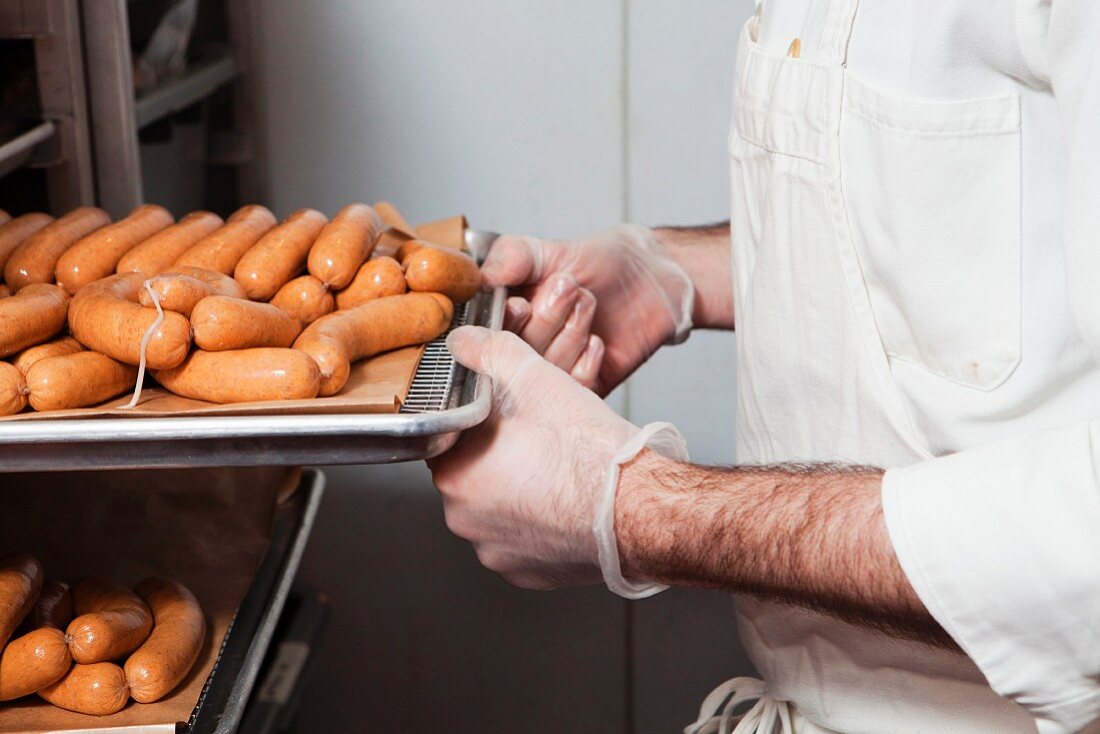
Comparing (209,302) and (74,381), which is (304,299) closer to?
(209,302)

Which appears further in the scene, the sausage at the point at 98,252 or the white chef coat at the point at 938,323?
the sausage at the point at 98,252

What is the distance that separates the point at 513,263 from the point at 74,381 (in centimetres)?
69

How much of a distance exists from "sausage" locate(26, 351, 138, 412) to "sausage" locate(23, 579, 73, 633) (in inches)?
11.7

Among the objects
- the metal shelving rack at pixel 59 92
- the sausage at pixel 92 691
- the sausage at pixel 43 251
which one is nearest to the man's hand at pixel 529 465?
the sausage at pixel 92 691

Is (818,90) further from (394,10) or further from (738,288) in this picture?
(394,10)

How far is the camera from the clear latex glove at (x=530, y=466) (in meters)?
1.10

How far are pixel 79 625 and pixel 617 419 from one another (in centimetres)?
58

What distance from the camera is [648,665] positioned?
2.71 m

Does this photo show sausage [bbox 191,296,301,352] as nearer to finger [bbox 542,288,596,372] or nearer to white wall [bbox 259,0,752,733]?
finger [bbox 542,288,596,372]

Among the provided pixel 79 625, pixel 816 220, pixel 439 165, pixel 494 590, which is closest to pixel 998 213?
pixel 816 220

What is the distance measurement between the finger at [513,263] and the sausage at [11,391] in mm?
684

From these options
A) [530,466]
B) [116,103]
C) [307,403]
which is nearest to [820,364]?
[530,466]

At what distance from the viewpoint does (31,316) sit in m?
1.08

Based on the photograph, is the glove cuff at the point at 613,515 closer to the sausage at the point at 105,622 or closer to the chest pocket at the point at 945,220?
the chest pocket at the point at 945,220
